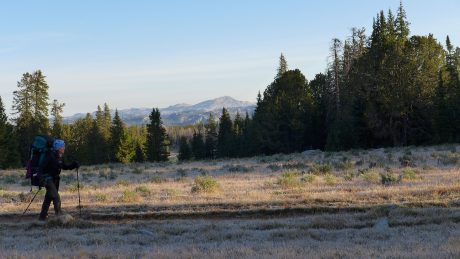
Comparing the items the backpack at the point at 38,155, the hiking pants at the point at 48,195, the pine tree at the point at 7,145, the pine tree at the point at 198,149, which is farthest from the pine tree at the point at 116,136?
the backpack at the point at 38,155

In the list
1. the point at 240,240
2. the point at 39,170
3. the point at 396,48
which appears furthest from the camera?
the point at 396,48

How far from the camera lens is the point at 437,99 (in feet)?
141

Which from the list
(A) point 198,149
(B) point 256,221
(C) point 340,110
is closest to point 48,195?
(B) point 256,221

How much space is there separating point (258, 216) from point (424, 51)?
35514mm

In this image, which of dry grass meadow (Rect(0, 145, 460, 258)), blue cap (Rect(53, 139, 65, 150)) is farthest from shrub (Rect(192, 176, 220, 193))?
blue cap (Rect(53, 139, 65, 150))

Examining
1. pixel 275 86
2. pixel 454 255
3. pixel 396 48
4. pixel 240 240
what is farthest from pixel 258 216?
pixel 275 86

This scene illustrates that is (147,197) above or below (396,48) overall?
below

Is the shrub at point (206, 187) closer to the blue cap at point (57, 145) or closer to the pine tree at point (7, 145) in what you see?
the blue cap at point (57, 145)

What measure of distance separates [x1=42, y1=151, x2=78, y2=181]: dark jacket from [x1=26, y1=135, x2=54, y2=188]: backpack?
85mm

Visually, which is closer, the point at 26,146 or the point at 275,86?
the point at 275,86

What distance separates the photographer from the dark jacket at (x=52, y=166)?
1209 cm

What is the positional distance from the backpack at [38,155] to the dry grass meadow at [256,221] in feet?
3.76

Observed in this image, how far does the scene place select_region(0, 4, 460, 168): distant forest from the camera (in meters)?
42.6

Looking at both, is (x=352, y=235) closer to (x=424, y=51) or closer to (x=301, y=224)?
(x=301, y=224)
